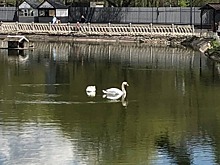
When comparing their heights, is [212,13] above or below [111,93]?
above

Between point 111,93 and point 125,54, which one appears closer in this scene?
point 111,93

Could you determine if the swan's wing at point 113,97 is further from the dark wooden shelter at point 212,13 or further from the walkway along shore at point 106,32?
the dark wooden shelter at point 212,13

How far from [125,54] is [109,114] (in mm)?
28338

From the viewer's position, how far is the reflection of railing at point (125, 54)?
45791 mm

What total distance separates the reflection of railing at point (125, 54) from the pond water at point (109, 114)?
138 cm

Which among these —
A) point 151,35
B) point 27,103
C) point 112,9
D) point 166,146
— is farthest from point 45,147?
point 112,9

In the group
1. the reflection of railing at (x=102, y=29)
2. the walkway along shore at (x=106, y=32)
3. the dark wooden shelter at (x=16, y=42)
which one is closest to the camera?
the dark wooden shelter at (x=16, y=42)

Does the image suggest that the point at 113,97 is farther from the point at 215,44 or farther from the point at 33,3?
the point at 33,3

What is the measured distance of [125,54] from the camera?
2053 inches

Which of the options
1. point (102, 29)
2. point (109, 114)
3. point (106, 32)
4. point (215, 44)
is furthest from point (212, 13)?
point (109, 114)

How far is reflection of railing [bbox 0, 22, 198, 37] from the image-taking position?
2559 inches

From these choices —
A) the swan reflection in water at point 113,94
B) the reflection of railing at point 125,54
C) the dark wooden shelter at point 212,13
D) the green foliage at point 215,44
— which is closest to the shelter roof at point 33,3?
the reflection of railing at point 125,54

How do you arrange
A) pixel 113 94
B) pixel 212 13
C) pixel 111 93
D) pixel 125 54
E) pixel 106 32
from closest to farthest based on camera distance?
1. pixel 113 94
2. pixel 111 93
3. pixel 125 54
4. pixel 212 13
5. pixel 106 32

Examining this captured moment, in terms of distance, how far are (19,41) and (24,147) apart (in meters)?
37.3
